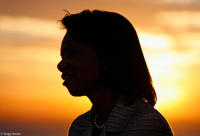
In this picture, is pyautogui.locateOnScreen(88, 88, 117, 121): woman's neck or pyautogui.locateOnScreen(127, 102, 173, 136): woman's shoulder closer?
pyautogui.locateOnScreen(127, 102, 173, 136): woman's shoulder

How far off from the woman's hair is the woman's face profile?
6 centimetres

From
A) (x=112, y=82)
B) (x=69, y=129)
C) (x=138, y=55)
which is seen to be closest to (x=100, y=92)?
(x=112, y=82)

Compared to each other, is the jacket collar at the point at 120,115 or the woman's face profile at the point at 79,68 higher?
the woman's face profile at the point at 79,68

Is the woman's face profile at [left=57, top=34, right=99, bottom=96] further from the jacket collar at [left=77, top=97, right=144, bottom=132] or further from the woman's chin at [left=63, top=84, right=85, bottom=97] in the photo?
the jacket collar at [left=77, top=97, right=144, bottom=132]

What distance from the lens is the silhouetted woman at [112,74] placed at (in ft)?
15.9

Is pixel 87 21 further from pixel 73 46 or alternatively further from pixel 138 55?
pixel 138 55

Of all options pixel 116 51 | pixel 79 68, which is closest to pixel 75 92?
pixel 79 68

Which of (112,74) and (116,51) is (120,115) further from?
(116,51)

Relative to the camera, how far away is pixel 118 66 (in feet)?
16.1

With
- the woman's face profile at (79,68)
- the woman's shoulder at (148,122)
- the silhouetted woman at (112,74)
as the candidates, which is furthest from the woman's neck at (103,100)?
the woman's shoulder at (148,122)

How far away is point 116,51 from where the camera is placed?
494 cm

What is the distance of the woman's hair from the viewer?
4891mm

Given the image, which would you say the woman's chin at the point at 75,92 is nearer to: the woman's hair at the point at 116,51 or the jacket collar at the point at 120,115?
the woman's hair at the point at 116,51

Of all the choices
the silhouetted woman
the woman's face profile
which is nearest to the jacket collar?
the silhouetted woman
